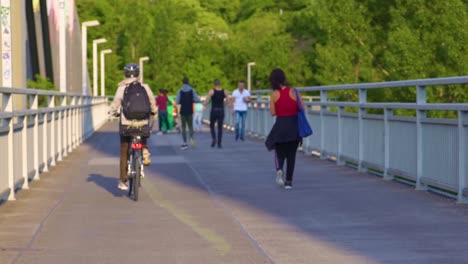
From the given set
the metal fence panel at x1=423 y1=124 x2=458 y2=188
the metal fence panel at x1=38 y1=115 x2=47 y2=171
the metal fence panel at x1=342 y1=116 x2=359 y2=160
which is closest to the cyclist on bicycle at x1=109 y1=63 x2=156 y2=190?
the metal fence panel at x1=423 y1=124 x2=458 y2=188

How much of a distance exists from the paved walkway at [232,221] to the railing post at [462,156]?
0.20 meters

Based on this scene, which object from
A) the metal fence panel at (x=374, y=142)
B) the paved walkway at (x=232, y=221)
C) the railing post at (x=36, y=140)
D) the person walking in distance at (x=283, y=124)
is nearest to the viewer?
the paved walkway at (x=232, y=221)

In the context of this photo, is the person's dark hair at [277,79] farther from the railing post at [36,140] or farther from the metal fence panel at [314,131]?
the metal fence panel at [314,131]

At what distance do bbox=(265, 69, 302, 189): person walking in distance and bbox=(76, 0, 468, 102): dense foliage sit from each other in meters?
24.2

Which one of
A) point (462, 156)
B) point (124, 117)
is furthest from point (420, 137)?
point (124, 117)

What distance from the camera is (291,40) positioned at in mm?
118250

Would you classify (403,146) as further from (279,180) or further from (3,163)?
(3,163)

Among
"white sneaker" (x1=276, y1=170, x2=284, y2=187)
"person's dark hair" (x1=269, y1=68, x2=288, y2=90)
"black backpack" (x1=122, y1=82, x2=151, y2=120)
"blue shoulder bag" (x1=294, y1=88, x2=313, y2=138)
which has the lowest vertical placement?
"white sneaker" (x1=276, y1=170, x2=284, y2=187)

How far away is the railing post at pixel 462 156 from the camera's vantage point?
1287cm

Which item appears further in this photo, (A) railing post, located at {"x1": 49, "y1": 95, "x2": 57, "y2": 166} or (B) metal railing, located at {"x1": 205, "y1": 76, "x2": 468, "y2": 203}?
(A) railing post, located at {"x1": 49, "y1": 95, "x2": 57, "y2": 166}

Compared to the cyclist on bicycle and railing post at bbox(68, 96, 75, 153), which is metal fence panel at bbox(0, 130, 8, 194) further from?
railing post at bbox(68, 96, 75, 153)

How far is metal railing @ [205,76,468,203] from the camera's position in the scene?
43.5ft

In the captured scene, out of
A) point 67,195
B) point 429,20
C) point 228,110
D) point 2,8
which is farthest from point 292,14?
point 67,195

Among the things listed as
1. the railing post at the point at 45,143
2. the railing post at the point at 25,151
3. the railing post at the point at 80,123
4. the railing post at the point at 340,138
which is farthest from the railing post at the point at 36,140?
the railing post at the point at 80,123
